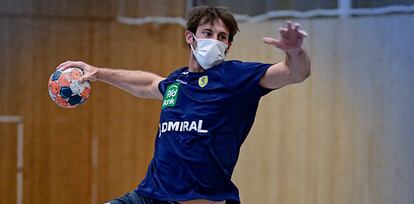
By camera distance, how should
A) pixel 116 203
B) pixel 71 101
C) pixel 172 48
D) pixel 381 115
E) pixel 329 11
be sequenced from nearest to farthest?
pixel 116 203
pixel 71 101
pixel 381 115
pixel 329 11
pixel 172 48

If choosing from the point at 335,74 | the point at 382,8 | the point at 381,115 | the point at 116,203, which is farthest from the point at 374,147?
the point at 116,203

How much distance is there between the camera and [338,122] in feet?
16.5

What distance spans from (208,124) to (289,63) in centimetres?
55

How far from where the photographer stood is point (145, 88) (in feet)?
12.3

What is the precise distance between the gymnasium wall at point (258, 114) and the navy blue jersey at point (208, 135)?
6.70 feet

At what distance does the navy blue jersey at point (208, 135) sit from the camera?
304 centimetres

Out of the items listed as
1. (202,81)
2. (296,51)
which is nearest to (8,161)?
(202,81)

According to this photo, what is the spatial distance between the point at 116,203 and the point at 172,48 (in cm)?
321

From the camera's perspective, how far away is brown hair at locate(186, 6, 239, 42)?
3.26m

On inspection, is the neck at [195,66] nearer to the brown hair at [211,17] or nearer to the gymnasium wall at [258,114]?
the brown hair at [211,17]

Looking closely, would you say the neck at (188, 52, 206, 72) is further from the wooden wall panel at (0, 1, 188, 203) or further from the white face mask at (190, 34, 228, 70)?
the wooden wall panel at (0, 1, 188, 203)

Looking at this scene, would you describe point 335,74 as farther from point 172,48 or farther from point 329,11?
point 172,48

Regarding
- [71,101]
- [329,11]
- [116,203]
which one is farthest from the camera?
[329,11]

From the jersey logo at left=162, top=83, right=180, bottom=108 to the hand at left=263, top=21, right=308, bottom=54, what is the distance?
0.80 meters
